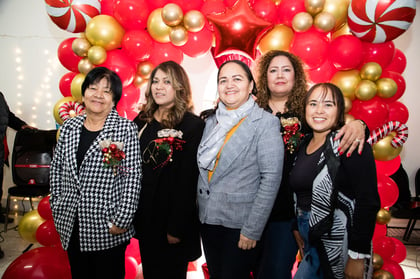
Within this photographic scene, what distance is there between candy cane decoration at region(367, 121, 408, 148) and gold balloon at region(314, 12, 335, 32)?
1046mm

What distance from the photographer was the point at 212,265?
5.49 ft

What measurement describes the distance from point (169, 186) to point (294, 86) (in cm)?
119

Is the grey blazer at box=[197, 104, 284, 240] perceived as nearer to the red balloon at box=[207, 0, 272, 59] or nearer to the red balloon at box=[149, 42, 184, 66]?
the red balloon at box=[207, 0, 272, 59]

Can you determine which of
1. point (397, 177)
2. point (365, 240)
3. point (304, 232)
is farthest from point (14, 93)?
point (397, 177)

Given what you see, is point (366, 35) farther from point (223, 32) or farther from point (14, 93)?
Result: point (14, 93)

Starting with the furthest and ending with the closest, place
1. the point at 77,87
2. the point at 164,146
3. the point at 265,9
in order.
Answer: the point at 77,87 < the point at 265,9 < the point at 164,146

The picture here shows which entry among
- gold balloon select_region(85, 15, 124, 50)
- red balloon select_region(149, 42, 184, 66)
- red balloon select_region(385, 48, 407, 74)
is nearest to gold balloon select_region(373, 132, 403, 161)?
red balloon select_region(385, 48, 407, 74)

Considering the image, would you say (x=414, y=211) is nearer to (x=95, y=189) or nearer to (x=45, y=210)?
(x=95, y=189)

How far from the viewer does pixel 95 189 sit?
5.30 ft

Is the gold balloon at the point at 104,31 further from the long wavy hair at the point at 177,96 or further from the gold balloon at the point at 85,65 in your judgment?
the long wavy hair at the point at 177,96

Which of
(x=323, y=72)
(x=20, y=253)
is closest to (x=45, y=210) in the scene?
(x=20, y=253)

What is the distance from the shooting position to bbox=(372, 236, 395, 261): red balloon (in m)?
2.62

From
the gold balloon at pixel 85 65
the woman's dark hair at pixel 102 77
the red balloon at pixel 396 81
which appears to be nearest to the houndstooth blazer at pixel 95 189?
the woman's dark hair at pixel 102 77

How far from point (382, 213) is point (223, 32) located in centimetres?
239
